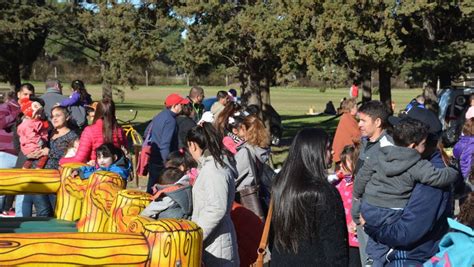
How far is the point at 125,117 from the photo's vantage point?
38281mm

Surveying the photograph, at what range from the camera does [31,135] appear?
9.86 m

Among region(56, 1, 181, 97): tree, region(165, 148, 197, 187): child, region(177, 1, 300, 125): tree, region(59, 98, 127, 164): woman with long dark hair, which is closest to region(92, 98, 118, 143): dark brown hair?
region(59, 98, 127, 164): woman with long dark hair

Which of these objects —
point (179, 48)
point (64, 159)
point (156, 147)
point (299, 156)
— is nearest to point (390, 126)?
point (299, 156)

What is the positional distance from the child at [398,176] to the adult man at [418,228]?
0.26 feet

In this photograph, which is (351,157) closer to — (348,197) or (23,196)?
(348,197)

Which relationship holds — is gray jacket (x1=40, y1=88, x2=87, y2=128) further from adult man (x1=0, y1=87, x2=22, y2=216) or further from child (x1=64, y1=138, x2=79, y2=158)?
child (x1=64, y1=138, x2=79, y2=158)

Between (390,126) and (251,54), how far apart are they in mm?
15686

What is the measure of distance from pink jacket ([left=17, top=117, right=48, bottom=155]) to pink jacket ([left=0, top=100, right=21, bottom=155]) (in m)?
0.93

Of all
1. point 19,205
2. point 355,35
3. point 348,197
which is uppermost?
point 355,35

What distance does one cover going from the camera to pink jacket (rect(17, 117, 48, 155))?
981cm

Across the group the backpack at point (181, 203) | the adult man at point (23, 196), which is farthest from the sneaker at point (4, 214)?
the backpack at point (181, 203)

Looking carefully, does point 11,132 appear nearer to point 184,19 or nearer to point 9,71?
point 184,19

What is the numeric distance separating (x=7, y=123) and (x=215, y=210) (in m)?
→ 6.38

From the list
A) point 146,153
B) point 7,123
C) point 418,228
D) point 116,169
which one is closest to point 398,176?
point 418,228
